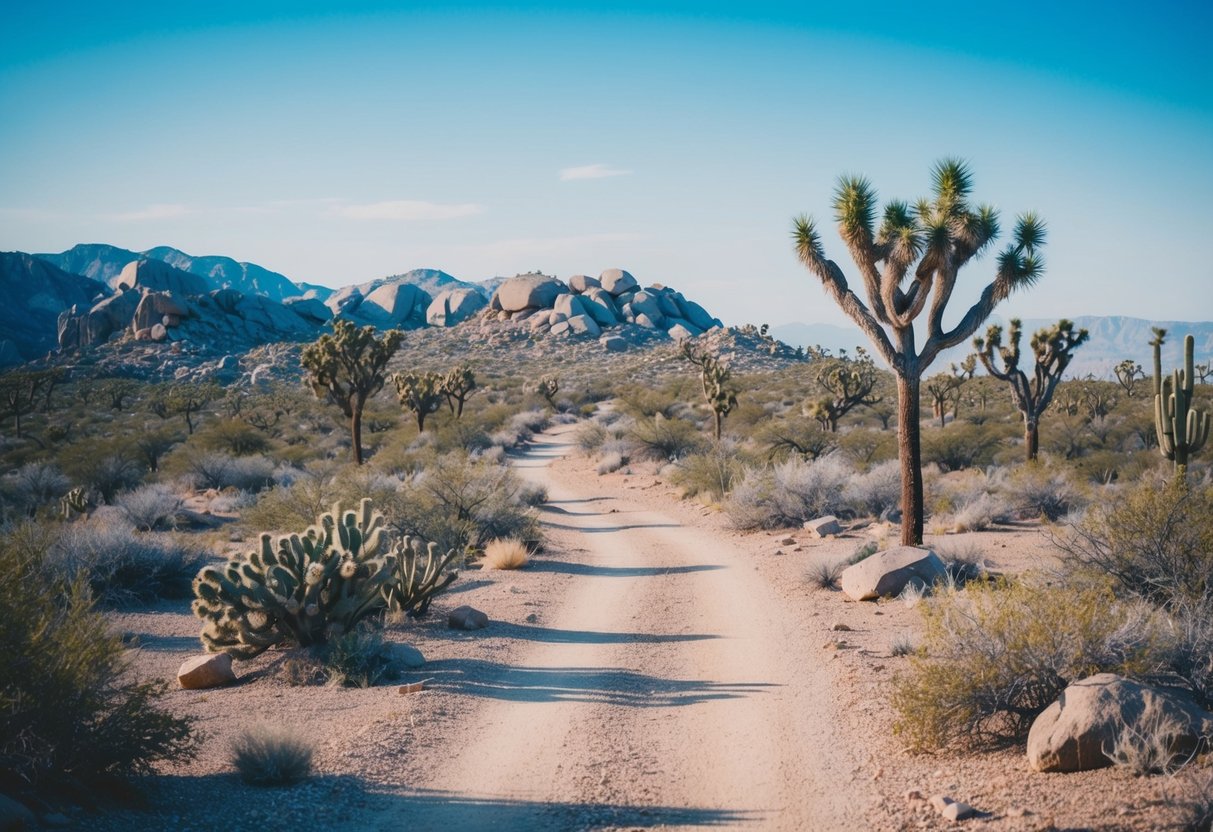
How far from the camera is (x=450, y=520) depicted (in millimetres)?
13797

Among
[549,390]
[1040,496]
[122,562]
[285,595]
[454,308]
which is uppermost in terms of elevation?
[454,308]

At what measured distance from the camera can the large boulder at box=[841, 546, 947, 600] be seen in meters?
9.77

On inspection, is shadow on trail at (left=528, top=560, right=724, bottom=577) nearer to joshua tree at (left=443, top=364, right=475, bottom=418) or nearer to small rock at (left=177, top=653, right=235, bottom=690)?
small rock at (left=177, top=653, right=235, bottom=690)

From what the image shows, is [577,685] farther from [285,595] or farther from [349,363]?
[349,363]

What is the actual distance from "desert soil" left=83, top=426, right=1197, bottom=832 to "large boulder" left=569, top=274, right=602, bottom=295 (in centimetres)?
8647

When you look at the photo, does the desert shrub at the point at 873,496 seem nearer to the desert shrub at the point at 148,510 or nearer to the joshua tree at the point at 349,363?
the joshua tree at the point at 349,363

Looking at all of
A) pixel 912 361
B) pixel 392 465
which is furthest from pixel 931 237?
pixel 392 465

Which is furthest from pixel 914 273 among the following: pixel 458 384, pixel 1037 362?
pixel 458 384

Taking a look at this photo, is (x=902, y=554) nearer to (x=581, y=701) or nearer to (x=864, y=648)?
(x=864, y=648)

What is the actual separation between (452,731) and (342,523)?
3214 mm

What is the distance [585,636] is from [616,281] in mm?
90370

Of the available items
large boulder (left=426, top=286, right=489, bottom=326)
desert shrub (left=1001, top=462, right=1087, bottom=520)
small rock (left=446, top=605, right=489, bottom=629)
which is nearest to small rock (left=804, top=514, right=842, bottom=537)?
desert shrub (left=1001, top=462, right=1087, bottom=520)

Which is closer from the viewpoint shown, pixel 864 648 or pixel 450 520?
pixel 864 648

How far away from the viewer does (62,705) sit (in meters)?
4.46
